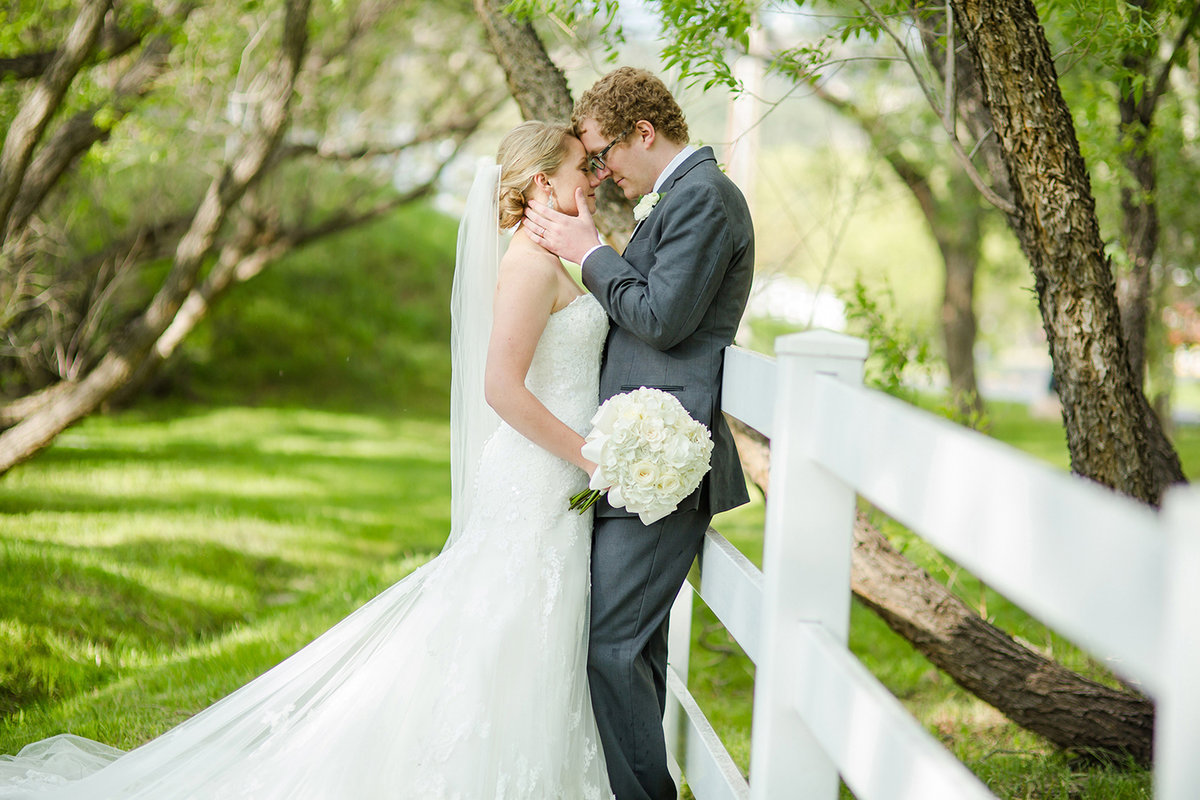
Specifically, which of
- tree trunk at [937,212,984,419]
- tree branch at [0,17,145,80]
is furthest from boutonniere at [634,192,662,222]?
tree trunk at [937,212,984,419]

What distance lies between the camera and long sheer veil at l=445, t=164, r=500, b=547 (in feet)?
8.93

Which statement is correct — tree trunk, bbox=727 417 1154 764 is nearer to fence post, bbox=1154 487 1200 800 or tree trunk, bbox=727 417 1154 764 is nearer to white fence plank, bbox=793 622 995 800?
white fence plank, bbox=793 622 995 800

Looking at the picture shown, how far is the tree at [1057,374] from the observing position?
284 cm

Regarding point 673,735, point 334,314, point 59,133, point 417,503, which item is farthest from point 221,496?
point 334,314

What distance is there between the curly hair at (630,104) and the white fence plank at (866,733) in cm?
158

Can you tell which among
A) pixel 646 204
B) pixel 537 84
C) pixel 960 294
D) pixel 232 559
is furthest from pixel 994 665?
pixel 960 294

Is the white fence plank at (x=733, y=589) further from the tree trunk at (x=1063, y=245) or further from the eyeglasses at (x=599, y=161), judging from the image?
the tree trunk at (x=1063, y=245)

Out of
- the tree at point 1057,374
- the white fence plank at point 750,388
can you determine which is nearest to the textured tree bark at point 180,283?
the tree at point 1057,374

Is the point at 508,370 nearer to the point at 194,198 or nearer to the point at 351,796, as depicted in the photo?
the point at 351,796

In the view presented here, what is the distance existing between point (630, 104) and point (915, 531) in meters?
1.66

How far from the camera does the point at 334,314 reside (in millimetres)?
18297

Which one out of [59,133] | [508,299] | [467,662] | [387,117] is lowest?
[467,662]

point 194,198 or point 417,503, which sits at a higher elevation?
point 194,198

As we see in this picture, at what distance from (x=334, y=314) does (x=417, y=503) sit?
9.60 m
